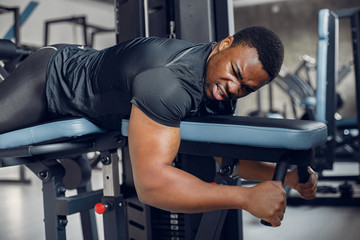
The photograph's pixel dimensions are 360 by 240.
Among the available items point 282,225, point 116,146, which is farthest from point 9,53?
point 282,225

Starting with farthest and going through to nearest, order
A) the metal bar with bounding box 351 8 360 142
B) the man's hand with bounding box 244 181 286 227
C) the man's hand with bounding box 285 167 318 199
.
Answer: the metal bar with bounding box 351 8 360 142 → the man's hand with bounding box 285 167 318 199 → the man's hand with bounding box 244 181 286 227

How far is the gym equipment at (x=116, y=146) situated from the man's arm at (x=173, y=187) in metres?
0.09

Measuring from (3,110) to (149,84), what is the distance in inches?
24.8

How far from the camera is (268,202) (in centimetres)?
98

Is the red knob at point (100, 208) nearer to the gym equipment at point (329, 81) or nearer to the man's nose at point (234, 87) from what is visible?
the man's nose at point (234, 87)

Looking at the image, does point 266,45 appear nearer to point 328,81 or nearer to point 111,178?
point 111,178

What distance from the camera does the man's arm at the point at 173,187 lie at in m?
0.99

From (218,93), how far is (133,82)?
25cm

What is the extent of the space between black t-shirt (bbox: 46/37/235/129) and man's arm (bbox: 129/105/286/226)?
45 millimetres

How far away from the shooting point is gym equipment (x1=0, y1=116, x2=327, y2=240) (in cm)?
104

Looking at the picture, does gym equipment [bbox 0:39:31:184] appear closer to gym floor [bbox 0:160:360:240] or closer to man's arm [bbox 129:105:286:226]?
man's arm [bbox 129:105:286:226]

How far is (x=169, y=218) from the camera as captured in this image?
5.65ft

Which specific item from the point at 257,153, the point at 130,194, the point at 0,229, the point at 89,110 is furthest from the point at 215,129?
the point at 0,229

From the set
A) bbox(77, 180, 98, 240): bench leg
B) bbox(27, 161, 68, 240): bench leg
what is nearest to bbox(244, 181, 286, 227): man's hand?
bbox(27, 161, 68, 240): bench leg
